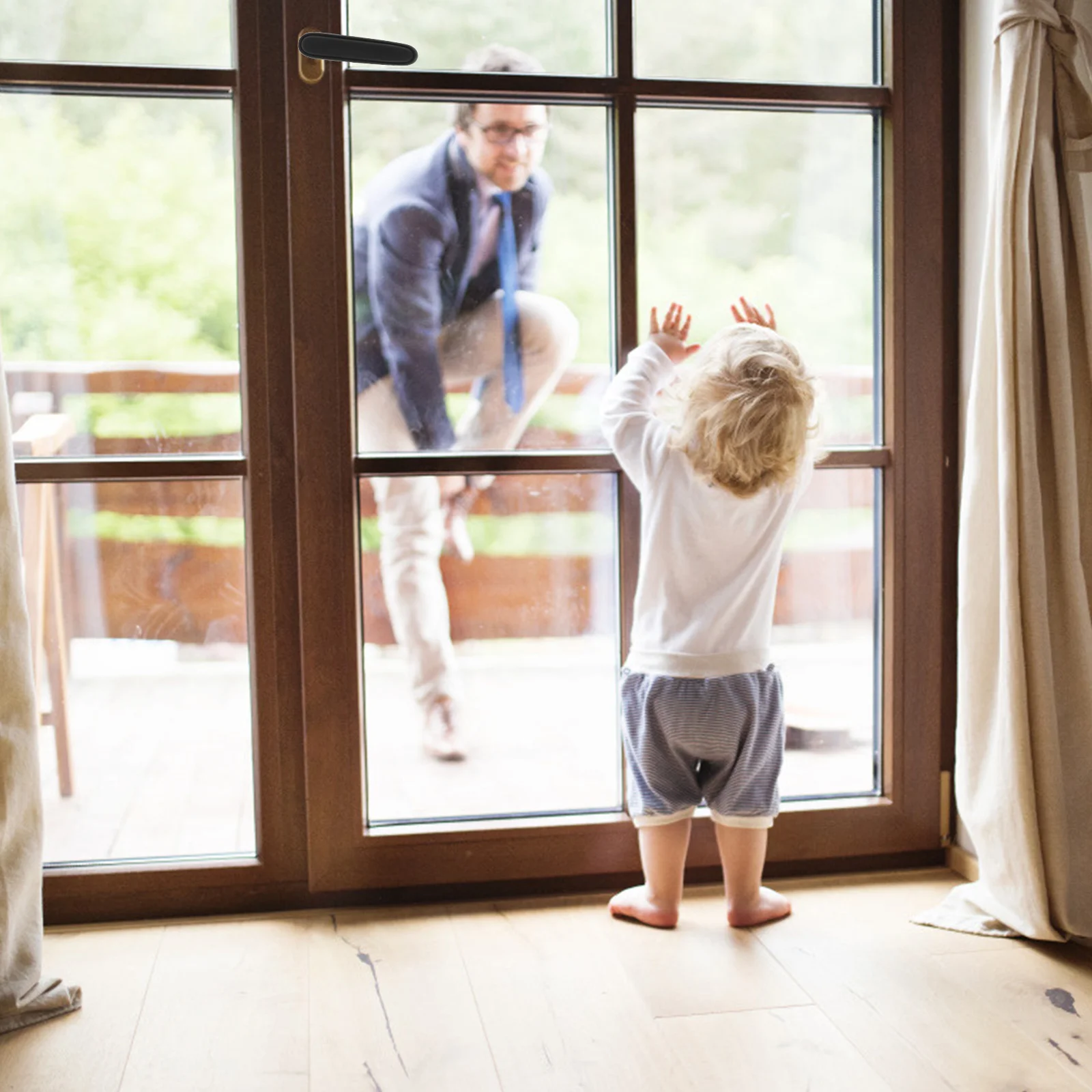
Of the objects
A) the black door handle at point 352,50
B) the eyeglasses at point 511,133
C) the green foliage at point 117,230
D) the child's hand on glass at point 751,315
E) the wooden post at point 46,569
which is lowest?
the wooden post at point 46,569

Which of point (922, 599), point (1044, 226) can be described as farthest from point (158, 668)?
point (1044, 226)

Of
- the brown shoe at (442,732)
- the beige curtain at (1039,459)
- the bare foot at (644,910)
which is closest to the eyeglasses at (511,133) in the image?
the beige curtain at (1039,459)

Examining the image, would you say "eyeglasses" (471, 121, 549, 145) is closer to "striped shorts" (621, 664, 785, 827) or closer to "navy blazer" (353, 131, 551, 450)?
"navy blazer" (353, 131, 551, 450)

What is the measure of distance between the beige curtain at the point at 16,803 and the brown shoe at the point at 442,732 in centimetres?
63

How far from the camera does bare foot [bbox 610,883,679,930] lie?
1920 mm

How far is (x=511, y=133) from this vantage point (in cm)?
198

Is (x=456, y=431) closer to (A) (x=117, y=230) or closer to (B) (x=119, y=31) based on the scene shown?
(A) (x=117, y=230)

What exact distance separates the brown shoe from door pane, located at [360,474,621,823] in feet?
0.03

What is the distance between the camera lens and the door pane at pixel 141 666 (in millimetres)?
1949

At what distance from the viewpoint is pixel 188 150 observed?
1906mm

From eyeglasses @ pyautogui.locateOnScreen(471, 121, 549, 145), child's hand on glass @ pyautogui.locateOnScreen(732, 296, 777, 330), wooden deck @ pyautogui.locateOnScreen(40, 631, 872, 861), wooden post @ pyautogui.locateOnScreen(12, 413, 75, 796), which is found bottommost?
wooden deck @ pyautogui.locateOnScreen(40, 631, 872, 861)

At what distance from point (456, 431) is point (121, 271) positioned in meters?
0.59

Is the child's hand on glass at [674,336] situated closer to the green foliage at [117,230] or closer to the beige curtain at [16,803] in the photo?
the green foliage at [117,230]

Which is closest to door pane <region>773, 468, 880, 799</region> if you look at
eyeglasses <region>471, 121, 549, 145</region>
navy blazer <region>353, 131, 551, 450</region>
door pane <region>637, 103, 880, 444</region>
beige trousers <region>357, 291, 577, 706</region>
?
door pane <region>637, 103, 880, 444</region>
